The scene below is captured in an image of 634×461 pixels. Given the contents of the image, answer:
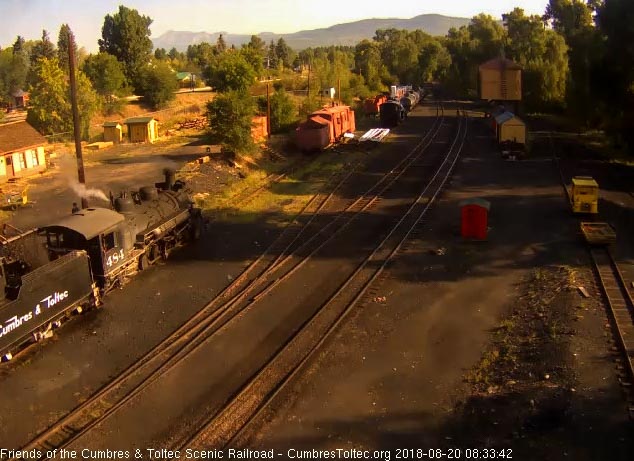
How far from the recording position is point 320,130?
4091 centimetres

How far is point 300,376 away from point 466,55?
Answer: 105 m

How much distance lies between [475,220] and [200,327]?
450 inches

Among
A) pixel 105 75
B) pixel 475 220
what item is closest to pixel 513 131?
pixel 475 220

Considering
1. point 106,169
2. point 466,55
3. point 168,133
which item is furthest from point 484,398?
point 466,55

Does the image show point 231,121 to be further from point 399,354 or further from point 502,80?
Answer: point 502,80

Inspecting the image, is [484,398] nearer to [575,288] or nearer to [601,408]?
[601,408]

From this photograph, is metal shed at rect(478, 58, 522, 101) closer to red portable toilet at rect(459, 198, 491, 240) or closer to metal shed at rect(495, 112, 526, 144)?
metal shed at rect(495, 112, 526, 144)

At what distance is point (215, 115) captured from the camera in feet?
121

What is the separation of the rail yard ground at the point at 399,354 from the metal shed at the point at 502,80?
3601 cm

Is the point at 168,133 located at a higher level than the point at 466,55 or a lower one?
lower

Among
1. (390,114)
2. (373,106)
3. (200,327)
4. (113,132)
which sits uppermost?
(373,106)

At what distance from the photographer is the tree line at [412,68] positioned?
34.0 meters

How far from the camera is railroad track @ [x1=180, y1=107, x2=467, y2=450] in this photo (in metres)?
10.3

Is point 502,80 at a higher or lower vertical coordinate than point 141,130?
higher
